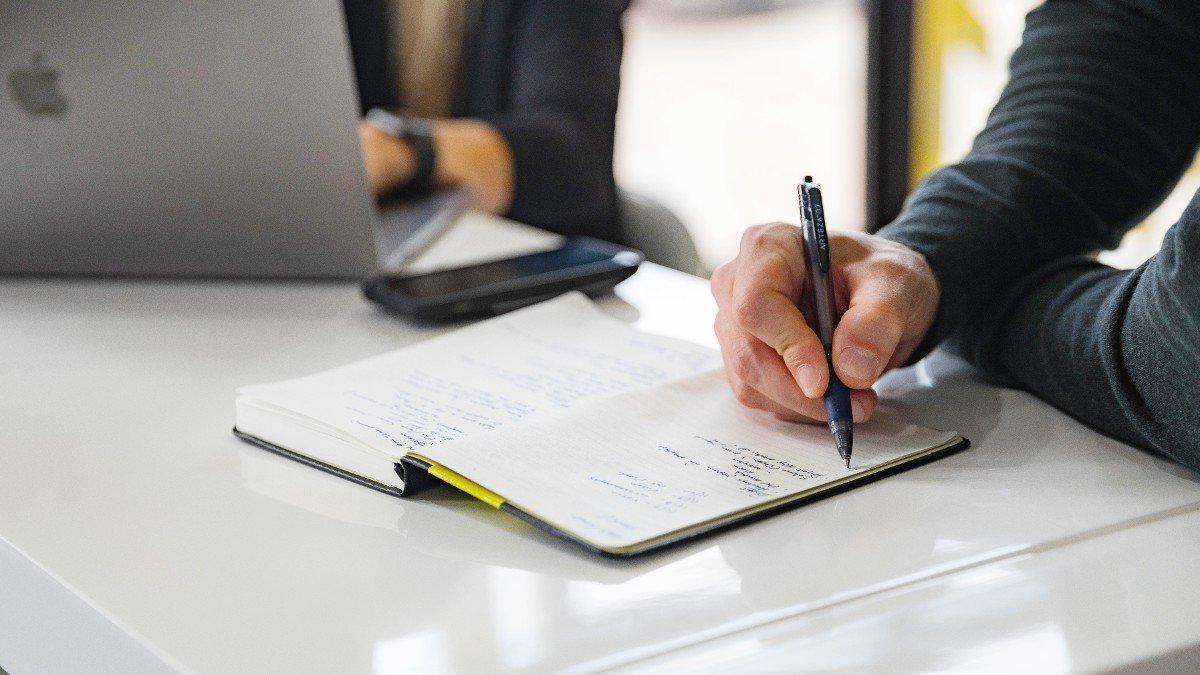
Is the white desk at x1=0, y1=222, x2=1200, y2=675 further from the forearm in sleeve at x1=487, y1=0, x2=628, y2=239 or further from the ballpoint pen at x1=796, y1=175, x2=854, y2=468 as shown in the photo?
the forearm in sleeve at x1=487, y1=0, x2=628, y2=239

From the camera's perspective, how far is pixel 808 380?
60 centimetres

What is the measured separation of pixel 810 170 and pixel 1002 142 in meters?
2.34

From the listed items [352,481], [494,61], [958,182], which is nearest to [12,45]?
[352,481]

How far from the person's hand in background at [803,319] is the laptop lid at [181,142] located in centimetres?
43

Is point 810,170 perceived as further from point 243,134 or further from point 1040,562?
point 1040,562

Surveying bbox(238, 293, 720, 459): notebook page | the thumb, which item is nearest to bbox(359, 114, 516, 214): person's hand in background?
bbox(238, 293, 720, 459): notebook page

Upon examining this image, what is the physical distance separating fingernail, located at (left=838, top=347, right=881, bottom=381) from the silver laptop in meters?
0.52

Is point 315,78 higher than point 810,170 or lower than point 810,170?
higher

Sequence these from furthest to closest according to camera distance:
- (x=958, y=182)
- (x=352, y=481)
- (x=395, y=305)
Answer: (x=395, y=305), (x=958, y=182), (x=352, y=481)

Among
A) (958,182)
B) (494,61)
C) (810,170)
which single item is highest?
(958,182)

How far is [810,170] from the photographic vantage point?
10.2 ft

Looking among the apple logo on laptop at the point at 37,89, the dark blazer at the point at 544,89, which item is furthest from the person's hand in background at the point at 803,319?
the dark blazer at the point at 544,89

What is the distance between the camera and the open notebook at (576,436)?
0.53m

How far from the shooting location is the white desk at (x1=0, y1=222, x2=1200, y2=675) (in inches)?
16.6
